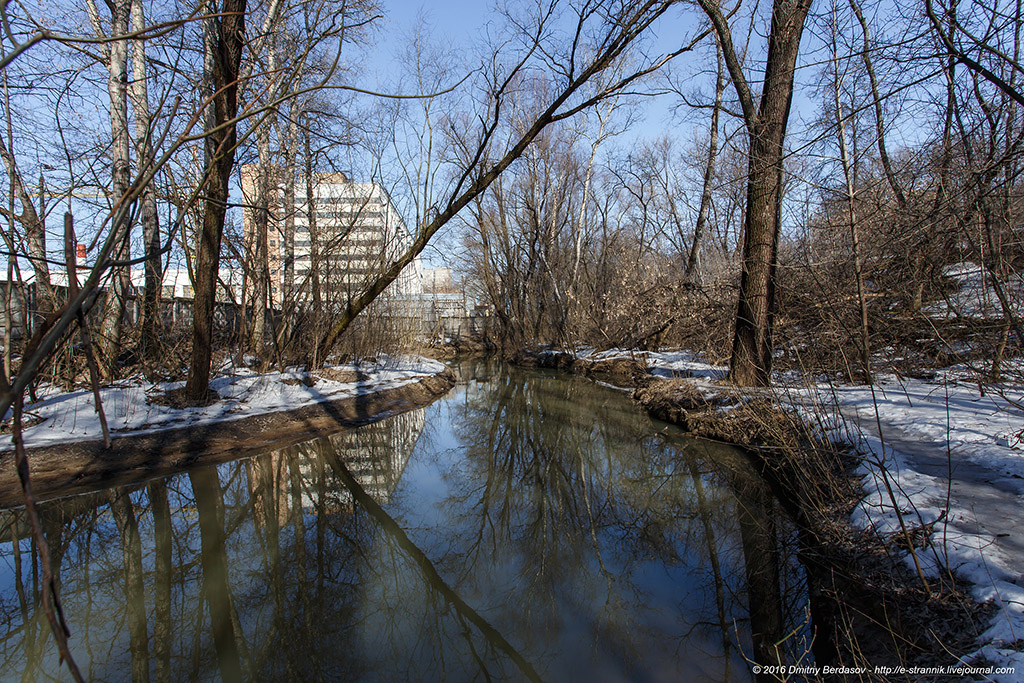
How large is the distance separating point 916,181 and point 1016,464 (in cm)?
305

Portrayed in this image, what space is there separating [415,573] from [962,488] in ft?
13.2

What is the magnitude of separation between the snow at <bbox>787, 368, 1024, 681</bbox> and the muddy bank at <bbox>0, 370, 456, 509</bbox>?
642 cm

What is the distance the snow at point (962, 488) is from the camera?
2678 millimetres

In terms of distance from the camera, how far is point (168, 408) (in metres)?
7.74

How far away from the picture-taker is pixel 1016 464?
4.10 meters

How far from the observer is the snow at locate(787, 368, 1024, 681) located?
105 inches

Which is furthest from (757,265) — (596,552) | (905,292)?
(596,552)

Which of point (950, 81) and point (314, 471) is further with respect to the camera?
point (314, 471)

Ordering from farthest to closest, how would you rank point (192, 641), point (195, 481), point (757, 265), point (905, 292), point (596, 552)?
point (757, 265)
point (905, 292)
point (195, 481)
point (596, 552)
point (192, 641)

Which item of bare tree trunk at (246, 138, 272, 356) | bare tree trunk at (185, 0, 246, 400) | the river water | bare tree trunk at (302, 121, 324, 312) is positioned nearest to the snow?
the river water

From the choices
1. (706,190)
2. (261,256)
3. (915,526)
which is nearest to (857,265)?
(915,526)

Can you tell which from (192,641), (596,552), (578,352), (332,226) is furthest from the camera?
(578,352)

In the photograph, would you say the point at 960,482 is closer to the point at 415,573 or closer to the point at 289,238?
the point at 415,573

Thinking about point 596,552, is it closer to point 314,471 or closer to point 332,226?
point 314,471
